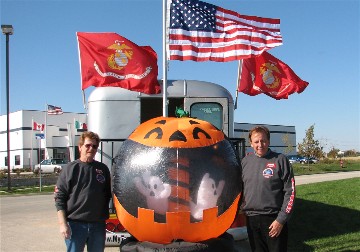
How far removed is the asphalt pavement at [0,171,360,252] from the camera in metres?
7.96

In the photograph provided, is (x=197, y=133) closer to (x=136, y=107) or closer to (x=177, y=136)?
(x=177, y=136)

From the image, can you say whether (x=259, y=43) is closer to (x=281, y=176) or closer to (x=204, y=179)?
(x=281, y=176)

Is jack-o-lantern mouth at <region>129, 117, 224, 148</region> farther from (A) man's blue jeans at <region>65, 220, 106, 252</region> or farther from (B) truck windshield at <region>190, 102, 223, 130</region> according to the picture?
(B) truck windshield at <region>190, 102, 223, 130</region>

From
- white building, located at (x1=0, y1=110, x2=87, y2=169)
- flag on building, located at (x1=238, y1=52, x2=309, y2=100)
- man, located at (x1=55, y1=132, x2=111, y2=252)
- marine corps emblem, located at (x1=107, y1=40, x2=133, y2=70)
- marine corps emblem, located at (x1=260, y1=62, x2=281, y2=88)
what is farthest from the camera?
white building, located at (x1=0, y1=110, x2=87, y2=169)

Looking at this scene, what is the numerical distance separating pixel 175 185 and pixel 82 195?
1.08 metres

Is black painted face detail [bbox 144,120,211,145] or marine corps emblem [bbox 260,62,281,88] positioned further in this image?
marine corps emblem [bbox 260,62,281,88]

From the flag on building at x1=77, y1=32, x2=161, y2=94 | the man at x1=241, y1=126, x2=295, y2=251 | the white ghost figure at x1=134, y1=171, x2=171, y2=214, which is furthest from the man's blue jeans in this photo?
the flag on building at x1=77, y1=32, x2=161, y2=94

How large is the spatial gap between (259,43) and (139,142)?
19.4 ft

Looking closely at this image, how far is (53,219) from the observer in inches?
457

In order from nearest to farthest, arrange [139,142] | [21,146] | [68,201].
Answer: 1. [139,142]
2. [68,201]
3. [21,146]

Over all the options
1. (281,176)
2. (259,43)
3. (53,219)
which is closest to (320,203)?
(259,43)

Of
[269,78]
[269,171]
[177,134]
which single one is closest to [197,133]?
[177,134]

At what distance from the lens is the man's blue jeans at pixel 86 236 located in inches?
157

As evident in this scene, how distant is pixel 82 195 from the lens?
3957mm
